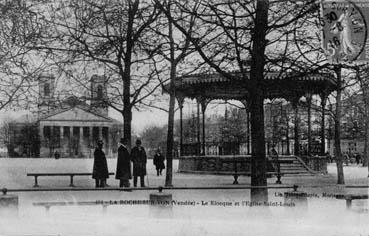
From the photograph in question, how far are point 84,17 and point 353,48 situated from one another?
7.76 metres

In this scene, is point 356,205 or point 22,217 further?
point 356,205

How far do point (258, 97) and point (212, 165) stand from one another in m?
14.7

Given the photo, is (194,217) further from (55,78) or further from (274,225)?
(55,78)

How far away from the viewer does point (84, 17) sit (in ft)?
52.3

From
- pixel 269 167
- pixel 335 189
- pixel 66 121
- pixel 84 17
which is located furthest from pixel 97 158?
pixel 66 121

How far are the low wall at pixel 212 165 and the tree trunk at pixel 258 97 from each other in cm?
1300

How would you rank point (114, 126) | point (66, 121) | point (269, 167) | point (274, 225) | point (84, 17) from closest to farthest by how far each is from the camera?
1. point (274, 225)
2. point (84, 17)
3. point (269, 167)
4. point (114, 126)
5. point (66, 121)

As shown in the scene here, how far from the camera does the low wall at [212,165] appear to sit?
25.2 metres

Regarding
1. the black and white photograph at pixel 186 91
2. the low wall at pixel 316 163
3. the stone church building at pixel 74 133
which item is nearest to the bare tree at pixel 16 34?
the black and white photograph at pixel 186 91

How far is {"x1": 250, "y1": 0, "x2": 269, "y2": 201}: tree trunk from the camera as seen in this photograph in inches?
440

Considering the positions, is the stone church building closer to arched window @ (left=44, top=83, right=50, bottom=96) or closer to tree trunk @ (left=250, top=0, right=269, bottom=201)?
arched window @ (left=44, top=83, right=50, bottom=96)

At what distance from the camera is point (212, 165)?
25828mm

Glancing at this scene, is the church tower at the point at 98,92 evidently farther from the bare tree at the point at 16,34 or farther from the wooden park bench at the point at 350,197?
the wooden park bench at the point at 350,197

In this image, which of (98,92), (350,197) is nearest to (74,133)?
(98,92)
